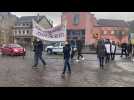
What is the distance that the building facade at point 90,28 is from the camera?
68.9 meters

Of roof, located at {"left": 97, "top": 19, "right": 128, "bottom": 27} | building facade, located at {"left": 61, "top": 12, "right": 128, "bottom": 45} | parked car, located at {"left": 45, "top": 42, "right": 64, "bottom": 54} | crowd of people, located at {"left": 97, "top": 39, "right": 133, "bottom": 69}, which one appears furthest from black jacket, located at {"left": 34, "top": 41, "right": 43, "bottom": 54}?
roof, located at {"left": 97, "top": 19, "right": 128, "bottom": 27}

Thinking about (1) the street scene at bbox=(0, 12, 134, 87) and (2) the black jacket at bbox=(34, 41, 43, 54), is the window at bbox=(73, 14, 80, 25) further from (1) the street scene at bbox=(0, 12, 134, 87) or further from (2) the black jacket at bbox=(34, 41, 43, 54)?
(2) the black jacket at bbox=(34, 41, 43, 54)

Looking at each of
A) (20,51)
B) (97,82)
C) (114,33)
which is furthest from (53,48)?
(114,33)

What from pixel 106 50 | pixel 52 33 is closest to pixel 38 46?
pixel 52 33

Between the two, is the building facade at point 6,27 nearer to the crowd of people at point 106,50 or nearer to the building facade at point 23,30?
Result: the building facade at point 23,30

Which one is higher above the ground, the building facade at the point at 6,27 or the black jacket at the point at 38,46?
the building facade at the point at 6,27

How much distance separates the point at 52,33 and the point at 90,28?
5899 cm

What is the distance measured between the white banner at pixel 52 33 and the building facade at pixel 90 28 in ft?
115

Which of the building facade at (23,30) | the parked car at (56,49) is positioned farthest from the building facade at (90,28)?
the parked car at (56,49)

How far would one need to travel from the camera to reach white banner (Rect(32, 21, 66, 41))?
62.6ft

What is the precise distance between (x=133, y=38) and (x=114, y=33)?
185 ft

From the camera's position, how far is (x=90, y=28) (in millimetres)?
77938

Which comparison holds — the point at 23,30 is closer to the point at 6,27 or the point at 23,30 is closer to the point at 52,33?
the point at 6,27
